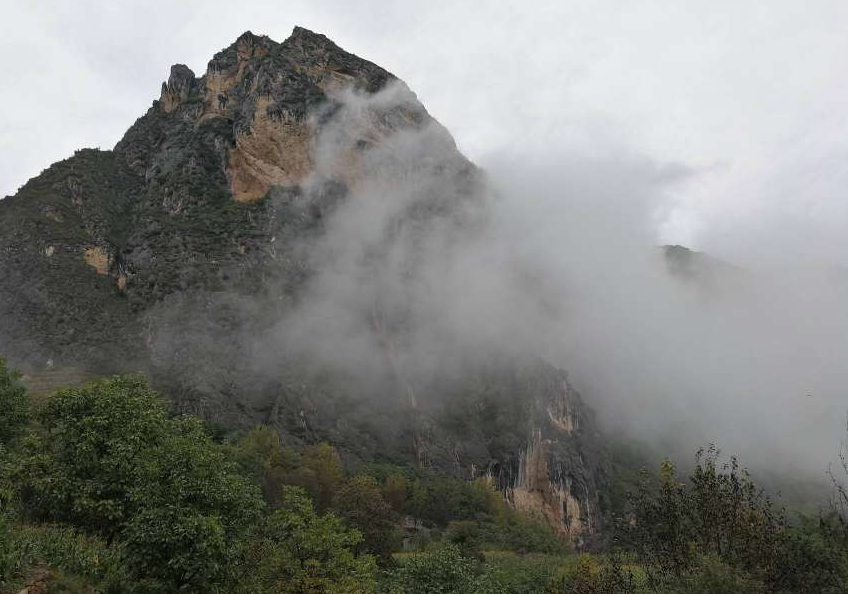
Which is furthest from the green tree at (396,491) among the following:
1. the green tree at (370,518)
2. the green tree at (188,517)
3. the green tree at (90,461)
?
the green tree at (188,517)

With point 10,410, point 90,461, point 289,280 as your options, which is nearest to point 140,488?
point 90,461

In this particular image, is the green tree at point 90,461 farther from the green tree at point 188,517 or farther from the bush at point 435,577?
the bush at point 435,577

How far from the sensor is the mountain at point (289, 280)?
84.0 metres

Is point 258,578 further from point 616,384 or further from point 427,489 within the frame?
point 616,384

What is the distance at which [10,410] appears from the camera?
97.5ft

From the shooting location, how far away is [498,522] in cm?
7706

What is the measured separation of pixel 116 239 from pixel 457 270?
215 feet

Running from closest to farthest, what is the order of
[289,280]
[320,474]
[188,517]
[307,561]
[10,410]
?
[188,517] < [307,561] < [10,410] < [320,474] < [289,280]

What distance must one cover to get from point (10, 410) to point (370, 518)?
26904 mm

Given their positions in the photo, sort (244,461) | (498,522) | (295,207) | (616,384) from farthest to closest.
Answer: (616,384) < (295,207) < (498,522) < (244,461)

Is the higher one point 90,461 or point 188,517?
point 90,461

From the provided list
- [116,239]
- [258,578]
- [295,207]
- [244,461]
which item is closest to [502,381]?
[295,207]

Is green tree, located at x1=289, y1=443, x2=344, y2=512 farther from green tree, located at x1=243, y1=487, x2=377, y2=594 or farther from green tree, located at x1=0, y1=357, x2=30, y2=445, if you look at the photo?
green tree, located at x1=243, y1=487, x2=377, y2=594

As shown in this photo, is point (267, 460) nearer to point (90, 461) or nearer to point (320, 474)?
point (320, 474)
